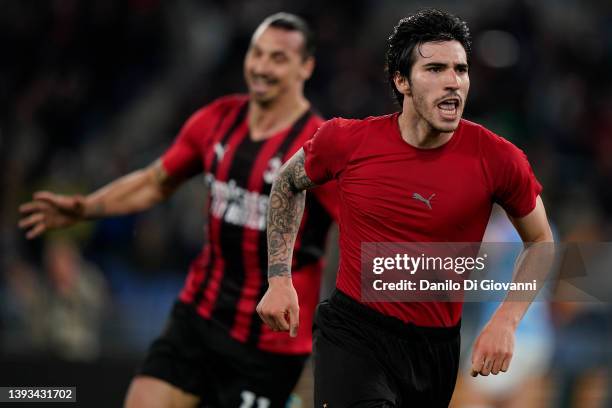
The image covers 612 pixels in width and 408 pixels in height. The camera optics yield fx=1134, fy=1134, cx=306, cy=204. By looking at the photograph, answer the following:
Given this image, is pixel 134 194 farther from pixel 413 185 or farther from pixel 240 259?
pixel 413 185

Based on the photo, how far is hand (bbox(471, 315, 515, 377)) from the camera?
387cm

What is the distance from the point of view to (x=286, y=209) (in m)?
4.52

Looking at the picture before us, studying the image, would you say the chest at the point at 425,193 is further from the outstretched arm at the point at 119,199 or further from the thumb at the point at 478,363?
the outstretched arm at the point at 119,199

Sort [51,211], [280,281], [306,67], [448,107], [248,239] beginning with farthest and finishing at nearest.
Result: [306,67]
[51,211]
[248,239]
[280,281]
[448,107]

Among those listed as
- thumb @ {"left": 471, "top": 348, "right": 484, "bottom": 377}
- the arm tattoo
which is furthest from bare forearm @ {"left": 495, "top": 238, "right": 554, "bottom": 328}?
the arm tattoo

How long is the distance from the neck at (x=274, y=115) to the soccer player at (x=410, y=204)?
1211mm

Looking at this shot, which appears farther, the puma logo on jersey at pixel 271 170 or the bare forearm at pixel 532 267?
the puma logo on jersey at pixel 271 170

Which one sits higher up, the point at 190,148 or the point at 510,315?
the point at 190,148

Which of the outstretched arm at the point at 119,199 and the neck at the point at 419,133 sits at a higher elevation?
the neck at the point at 419,133

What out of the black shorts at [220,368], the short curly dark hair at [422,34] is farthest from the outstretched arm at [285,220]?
the black shorts at [220,368]

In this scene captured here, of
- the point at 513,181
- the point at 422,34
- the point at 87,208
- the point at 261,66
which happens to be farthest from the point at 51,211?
the point at 513,181

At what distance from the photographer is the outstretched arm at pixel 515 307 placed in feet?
12.7

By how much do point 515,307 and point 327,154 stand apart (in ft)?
3.00

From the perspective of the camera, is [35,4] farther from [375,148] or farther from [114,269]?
[375,148]
